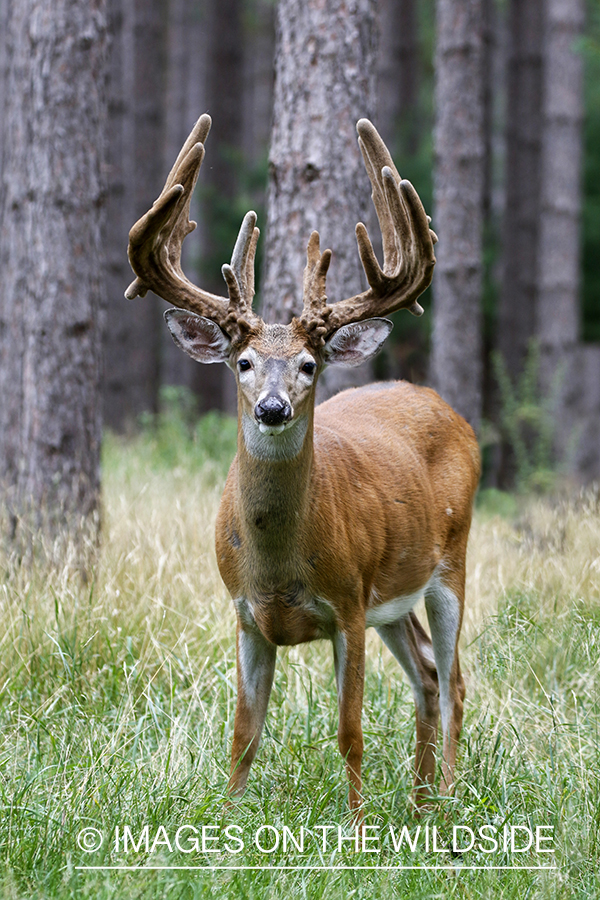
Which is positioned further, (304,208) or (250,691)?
(304,208)

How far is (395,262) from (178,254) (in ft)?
2.80

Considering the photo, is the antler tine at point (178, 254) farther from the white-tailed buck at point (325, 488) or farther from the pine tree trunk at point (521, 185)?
the pine tree trunk at point (521, 185)

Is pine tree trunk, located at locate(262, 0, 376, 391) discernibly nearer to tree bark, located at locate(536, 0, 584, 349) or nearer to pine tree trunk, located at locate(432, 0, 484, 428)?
pine tree trunk, located at locate(432, 0, 484, 428)

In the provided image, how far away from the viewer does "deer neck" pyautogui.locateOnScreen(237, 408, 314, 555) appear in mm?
3654

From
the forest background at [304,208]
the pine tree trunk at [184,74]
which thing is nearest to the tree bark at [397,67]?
the forest background at [304,208]

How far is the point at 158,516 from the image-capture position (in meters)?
6.23

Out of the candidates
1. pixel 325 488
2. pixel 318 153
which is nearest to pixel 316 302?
pixel 325 488

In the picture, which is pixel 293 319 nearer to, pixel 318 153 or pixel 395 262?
pixel 395 262

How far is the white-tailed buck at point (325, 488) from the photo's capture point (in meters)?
3.66

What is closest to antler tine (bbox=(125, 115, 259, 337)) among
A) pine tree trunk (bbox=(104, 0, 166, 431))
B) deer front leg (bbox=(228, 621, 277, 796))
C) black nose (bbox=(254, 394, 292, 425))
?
black nose (bbox=(254, 394, 292, 425))

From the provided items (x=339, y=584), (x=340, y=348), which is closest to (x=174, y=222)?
(x=340, y=348)

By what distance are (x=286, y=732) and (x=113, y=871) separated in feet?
4.75

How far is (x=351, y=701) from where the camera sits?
3730 mm

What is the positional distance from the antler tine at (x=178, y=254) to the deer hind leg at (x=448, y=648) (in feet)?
4.98
